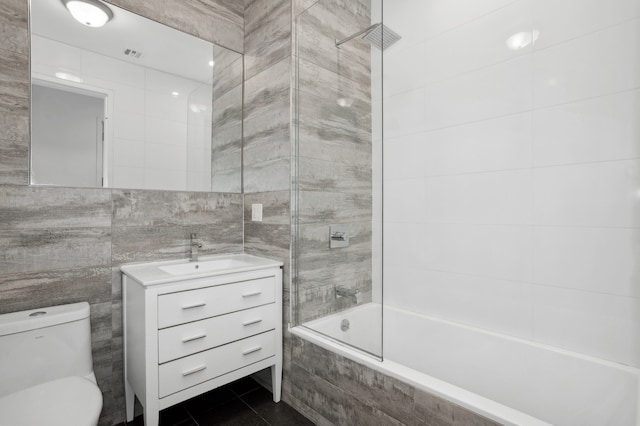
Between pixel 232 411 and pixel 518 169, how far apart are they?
1.98m

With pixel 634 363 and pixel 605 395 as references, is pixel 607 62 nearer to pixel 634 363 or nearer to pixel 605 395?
pixel 634 363

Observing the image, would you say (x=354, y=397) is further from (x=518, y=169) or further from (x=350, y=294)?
(x=518, y=169)

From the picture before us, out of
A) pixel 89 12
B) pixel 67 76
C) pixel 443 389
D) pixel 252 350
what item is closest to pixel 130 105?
pixel 67 76

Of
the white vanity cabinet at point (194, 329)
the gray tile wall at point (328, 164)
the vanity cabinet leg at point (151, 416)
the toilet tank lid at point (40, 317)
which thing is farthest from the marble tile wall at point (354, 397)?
the toilet tank lid at point (40, 317)

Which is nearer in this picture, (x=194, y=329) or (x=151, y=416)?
(x=151, y=416)

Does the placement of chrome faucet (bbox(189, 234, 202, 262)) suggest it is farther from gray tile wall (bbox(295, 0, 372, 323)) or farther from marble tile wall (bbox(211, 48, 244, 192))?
gray tile wall (bbox(295, 0, 372, 323))

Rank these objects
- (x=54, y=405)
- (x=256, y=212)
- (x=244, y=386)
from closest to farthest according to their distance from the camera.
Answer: (x=54, y=405) → (x=244, y=386) → (x=256, y=212)

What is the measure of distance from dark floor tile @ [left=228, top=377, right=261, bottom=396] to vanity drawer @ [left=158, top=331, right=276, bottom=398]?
1.10ft

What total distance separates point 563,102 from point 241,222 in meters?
1.92

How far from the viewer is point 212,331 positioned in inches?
64.4

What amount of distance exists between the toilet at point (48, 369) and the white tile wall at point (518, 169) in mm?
1711

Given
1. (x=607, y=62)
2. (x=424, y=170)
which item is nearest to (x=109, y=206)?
(x=424, y=170)

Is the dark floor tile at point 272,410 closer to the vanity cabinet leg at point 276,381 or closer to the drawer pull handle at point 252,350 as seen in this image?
the vanity cabinet leg at point 276,381

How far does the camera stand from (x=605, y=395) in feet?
4.52
